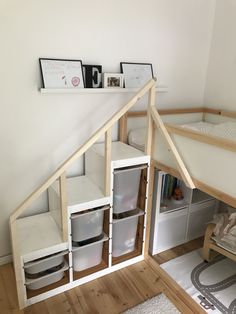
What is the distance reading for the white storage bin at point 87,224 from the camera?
1.92m

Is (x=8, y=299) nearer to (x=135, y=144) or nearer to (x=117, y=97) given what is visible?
(x=135, y=144)

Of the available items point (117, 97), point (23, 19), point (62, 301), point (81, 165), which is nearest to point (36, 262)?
point (62, 301)

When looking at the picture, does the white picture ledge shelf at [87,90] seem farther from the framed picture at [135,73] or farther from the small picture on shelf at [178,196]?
the small picture on shelf at [178,196]

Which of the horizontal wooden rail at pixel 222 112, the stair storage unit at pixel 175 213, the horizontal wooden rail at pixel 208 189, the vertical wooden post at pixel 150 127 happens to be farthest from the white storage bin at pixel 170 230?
the horizontal wooden rail at pixel 222 112

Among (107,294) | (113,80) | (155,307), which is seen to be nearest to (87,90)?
(113,80)

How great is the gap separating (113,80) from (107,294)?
165cm

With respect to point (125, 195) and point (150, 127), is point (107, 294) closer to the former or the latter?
point (125, 195)

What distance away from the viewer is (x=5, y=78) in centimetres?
185

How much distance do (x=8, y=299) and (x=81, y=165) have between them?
3.67 feet

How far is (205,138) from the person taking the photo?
162 centimetres

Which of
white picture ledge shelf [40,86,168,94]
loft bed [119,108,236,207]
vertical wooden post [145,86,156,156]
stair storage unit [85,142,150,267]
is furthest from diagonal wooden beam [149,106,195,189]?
white picture ledge shelf [40,86,168,94]

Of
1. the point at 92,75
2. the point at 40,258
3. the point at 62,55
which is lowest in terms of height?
the point at 40,258

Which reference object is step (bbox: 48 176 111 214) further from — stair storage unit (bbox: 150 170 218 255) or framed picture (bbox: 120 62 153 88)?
framed picture (bbox: 120 62 153 88)

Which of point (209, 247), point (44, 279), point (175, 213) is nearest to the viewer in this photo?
point (44, 279)
